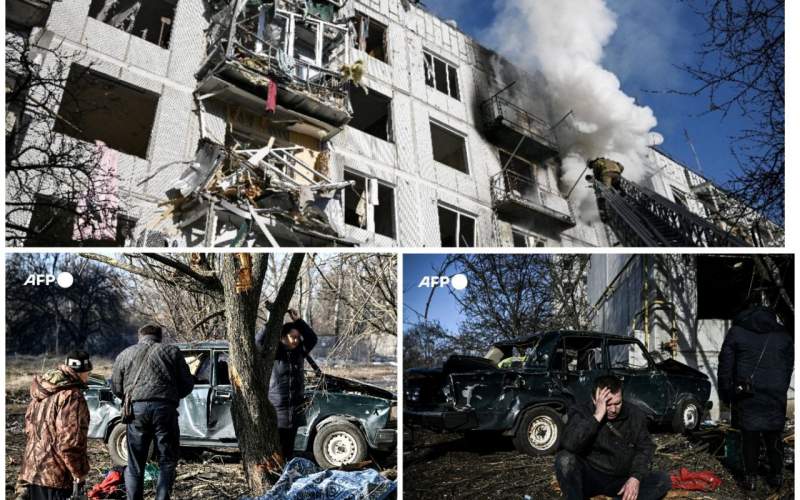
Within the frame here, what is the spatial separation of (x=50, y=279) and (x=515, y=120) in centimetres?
1068

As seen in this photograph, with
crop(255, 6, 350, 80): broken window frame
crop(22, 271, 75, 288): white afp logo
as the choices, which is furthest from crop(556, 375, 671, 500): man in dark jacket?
crop(255, 6, 350, 80): broken window frame

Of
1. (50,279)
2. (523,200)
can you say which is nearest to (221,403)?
(50,279)

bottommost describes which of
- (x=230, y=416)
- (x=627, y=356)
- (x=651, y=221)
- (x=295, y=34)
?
(x=230, y=416)

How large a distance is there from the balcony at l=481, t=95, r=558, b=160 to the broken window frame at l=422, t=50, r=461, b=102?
2.32 feet

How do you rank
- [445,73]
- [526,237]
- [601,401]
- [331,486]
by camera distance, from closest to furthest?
1. [601,401]
2. [331,486]
3. [526,237]
4. [445,73]

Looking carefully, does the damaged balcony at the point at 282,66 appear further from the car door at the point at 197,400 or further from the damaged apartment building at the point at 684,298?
the damaged apartment building at the point at 684,298

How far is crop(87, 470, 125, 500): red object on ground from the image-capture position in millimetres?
6570

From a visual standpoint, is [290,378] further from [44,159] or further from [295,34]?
[295,34]

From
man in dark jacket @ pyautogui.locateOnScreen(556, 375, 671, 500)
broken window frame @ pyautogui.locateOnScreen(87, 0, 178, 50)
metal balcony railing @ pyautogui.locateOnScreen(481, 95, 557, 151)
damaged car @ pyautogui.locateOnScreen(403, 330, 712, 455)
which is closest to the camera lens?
man in dark jacket @ pyautogui.locateOnScreen(556, 375, 671, 500)

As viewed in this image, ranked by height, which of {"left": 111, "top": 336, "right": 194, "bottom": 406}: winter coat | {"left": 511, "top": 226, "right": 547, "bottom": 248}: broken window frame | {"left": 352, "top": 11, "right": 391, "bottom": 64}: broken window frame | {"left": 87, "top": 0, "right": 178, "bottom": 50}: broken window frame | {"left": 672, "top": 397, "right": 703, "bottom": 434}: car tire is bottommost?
{"left": 672, "top": 397, "right": 703, "bottom": 434}: car tire

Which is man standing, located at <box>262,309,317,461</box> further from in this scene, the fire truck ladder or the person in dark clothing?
the fire truck ladder

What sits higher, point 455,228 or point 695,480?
point 455,228

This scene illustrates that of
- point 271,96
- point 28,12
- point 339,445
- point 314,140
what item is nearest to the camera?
point 339,445

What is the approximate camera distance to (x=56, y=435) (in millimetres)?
6613
